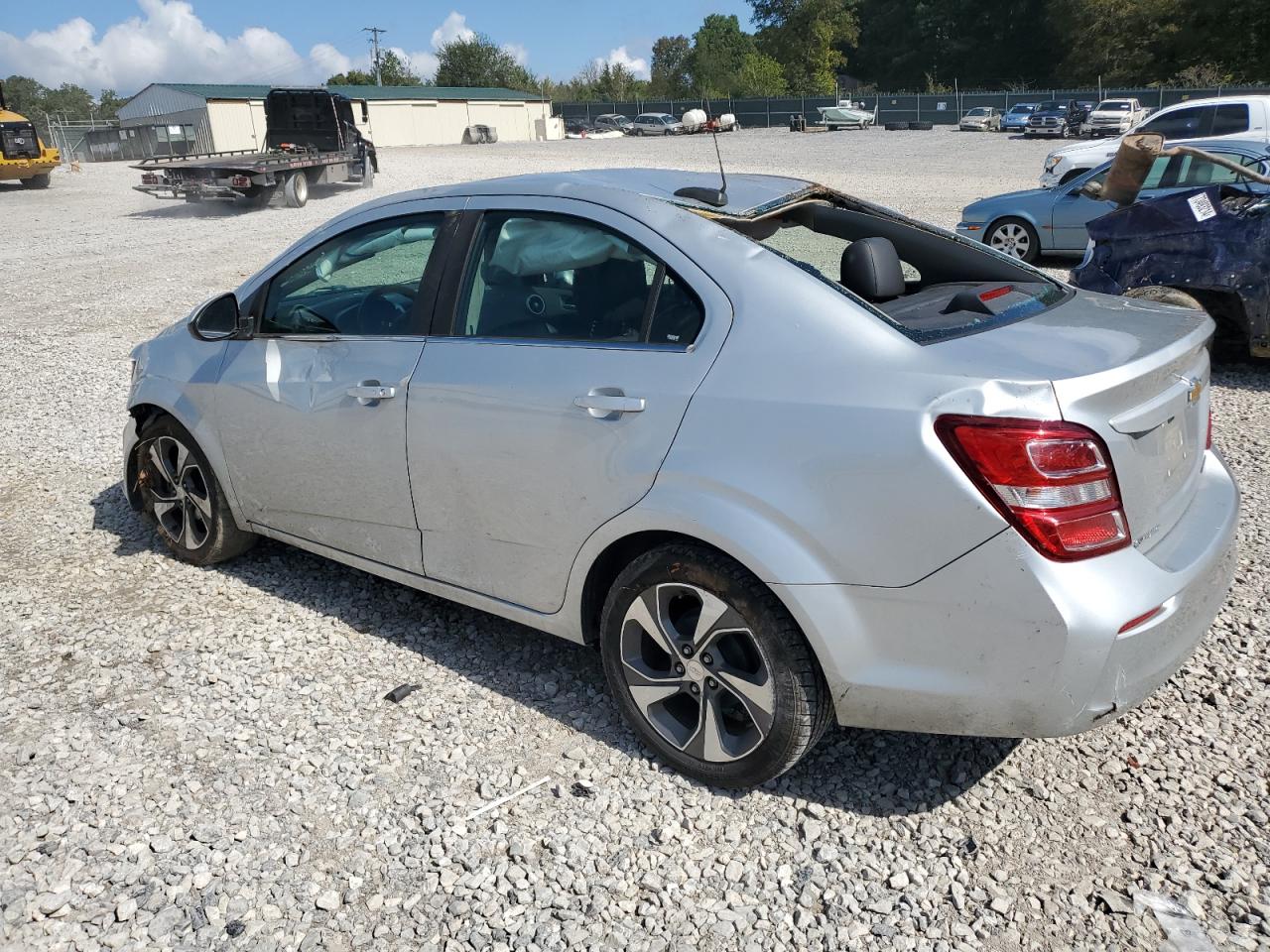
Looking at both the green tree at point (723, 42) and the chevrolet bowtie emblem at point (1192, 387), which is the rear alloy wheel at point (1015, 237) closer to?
the chevrolet bowtie emblem at point (1192, 387)

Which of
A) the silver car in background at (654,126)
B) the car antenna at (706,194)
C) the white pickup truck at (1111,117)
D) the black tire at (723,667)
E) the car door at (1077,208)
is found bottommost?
the black tire at (723,667)

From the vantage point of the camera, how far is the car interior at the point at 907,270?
2951mm

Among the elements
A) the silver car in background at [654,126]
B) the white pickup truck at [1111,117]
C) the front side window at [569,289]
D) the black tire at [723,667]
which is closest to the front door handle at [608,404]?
the front side window at [569,289]

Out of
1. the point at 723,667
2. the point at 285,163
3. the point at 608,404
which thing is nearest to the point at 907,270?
the point at 608,404

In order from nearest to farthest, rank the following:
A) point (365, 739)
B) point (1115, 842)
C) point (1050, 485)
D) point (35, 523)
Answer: point (1050, 485) < point (1115, 842) < point (365, 739) < point (35, 523)

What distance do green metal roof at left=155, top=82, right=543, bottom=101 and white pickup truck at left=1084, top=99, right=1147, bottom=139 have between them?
108ft

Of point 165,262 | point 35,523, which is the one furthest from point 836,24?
point 35,523

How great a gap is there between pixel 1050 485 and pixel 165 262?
15.6 m

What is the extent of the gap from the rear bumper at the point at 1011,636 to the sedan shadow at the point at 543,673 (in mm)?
441

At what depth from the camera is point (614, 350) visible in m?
2.95

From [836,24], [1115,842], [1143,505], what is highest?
[836,24]

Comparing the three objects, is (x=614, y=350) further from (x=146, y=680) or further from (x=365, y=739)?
(x=146, y=680)

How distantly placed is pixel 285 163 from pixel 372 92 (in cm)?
4899

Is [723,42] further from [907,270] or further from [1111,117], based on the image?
[907,270]
